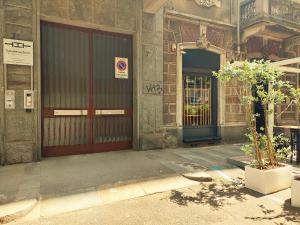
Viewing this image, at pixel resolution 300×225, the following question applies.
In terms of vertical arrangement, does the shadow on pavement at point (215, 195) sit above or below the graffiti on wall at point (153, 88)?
below

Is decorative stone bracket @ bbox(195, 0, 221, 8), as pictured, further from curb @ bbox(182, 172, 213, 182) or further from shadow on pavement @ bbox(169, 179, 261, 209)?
shadow on pavement @ bbox(169, 179, 261, 209)

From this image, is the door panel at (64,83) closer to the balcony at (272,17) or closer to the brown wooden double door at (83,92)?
the brown wooden double door at (83,92)

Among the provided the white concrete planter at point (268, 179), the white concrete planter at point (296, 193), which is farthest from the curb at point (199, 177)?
the white concrete planter at point (296, 193)

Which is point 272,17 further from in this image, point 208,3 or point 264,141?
point 264,141

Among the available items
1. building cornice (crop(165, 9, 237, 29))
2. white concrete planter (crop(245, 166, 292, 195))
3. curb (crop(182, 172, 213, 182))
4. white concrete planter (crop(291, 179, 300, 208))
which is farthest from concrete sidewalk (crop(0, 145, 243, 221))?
building cornice (crop(165, 9, 237, 29))

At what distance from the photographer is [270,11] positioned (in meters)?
8.66

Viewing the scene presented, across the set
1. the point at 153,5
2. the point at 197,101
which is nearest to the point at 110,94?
the point at 153,5

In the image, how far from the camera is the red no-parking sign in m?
7.06

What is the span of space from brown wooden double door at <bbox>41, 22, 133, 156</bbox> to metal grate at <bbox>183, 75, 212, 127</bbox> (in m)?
2.16

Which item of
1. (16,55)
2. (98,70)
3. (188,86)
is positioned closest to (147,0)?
(98,70)

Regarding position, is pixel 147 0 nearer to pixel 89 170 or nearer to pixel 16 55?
pixel 16 55

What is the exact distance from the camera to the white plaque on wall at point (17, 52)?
536cm

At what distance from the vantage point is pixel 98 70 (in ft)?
22.3

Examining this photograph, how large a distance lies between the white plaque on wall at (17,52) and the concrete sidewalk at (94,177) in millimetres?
2447
